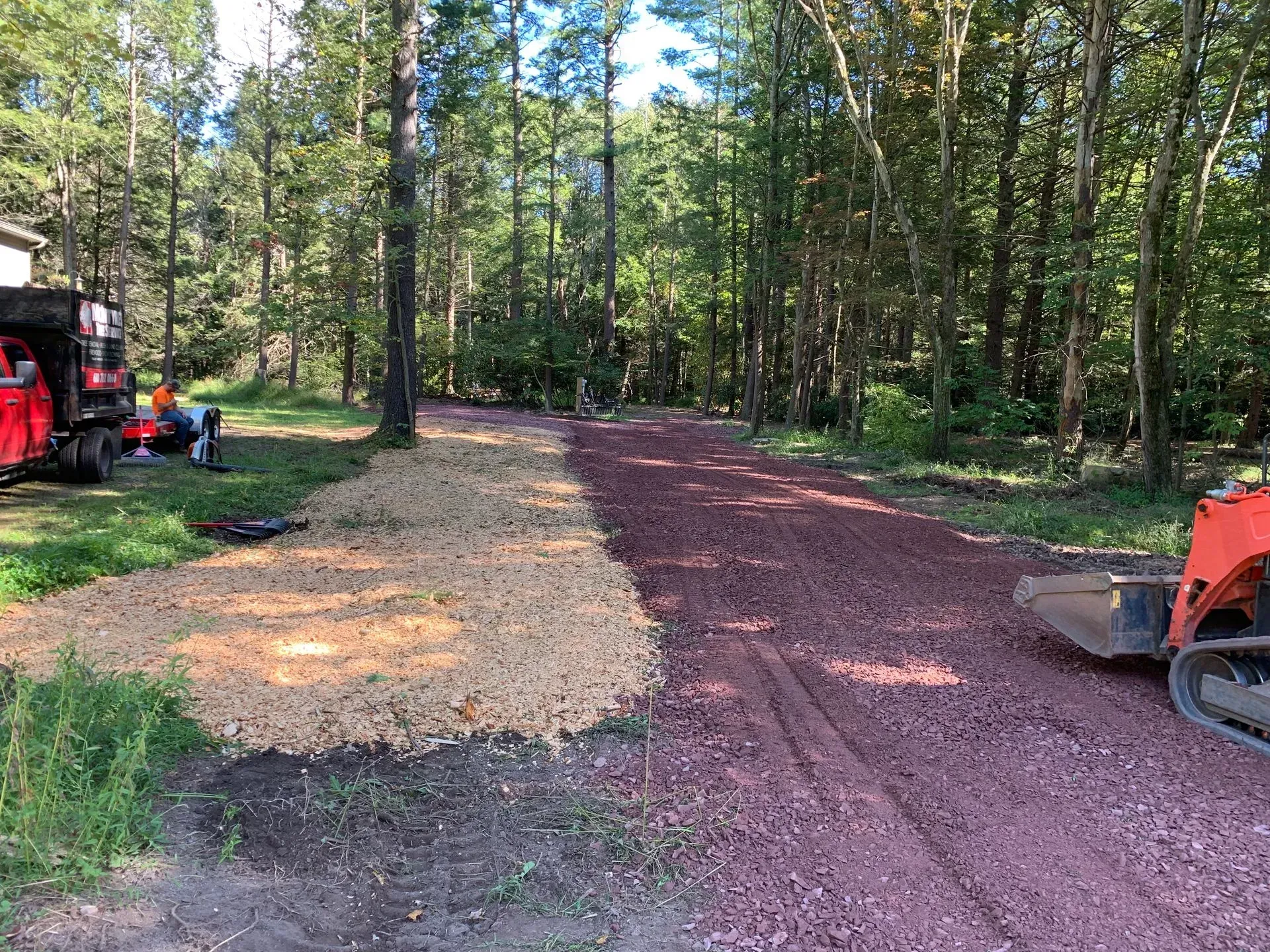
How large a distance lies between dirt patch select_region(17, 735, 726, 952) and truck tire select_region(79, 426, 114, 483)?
360 inches

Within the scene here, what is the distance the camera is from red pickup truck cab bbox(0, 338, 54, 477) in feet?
29.2

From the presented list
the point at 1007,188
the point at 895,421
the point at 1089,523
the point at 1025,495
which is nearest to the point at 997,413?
the point at 895,421

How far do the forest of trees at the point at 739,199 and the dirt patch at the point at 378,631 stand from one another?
5743 millimetres

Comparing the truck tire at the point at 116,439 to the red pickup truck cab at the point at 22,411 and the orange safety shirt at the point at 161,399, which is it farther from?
the orange safety shirt at the point at 161,399

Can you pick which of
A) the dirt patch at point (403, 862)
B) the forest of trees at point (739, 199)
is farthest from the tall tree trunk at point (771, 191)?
the dirt patch at point (403, 862)

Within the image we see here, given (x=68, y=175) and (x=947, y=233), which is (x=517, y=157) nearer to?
(x=68, y=175)

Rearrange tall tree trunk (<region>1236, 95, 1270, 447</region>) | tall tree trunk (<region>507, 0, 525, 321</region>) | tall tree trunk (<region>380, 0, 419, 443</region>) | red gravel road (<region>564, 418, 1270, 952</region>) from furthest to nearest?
tall tree trunk (<region>507, 0, 525, 321</region>), tall tree trunk (<region>380, 0, 419, 443</region>), tall tree trunk (<region>1236, 95, 1270, 447</region>), red gravel road (<region>564, 418, 1270, 952</region>)

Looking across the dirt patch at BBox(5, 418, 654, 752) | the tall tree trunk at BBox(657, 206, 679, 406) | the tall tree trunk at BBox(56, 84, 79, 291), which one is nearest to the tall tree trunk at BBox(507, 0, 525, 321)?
the tall tree trunk at BBox(657, 206, 679, 406)

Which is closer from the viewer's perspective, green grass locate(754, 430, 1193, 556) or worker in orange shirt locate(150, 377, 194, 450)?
green grass locate(754, 430, 1193, 556)

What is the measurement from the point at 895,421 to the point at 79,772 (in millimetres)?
18861

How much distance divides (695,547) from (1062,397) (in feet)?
35.2

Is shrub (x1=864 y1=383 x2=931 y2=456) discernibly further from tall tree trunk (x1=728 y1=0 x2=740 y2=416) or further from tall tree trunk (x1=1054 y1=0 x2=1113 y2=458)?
tall tree trunk (x1=728 y1=0 x2=740 y2=416)

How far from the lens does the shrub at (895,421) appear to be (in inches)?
737

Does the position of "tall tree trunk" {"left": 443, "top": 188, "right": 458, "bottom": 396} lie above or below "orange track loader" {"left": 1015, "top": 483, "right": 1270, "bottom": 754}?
above
